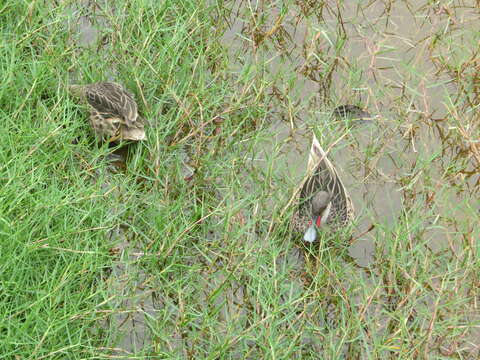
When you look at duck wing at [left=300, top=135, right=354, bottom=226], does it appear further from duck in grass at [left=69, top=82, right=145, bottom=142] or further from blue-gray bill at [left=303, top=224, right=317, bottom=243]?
duck in grass at [left=69, top=82, right=145, bottom=142]

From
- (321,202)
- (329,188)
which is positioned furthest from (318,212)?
(329,188)

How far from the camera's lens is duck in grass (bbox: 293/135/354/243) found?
5.24 meters

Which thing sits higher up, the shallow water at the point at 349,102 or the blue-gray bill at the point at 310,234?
the shallow water at the point at 349,102

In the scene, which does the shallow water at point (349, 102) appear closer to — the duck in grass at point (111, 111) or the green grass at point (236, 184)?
the green grass at point (236, 184)

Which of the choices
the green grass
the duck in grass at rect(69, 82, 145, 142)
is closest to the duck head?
the green grass

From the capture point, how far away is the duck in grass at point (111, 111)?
558 cm

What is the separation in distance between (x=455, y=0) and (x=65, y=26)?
3.43m

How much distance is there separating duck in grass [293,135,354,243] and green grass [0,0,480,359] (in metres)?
0.11

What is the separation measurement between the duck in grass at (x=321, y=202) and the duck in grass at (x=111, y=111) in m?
1.23

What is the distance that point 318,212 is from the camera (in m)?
5.23

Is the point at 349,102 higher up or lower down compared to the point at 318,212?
higher up

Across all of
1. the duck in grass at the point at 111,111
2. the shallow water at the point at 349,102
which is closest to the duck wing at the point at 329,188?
the shallow water at the point at 349,102

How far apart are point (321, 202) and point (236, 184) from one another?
2.07 ft

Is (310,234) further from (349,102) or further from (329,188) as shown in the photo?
(349,102)
